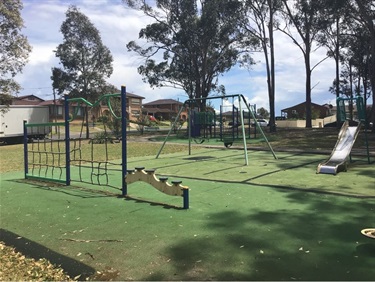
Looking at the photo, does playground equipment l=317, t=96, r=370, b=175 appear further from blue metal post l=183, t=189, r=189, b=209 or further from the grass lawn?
blue metal post l=183, t=189, r=189, b=209

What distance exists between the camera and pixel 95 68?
97.1 ft

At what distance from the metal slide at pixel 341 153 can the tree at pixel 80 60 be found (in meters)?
22.7

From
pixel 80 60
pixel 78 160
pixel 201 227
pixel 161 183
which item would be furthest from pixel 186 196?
pixel 80 60

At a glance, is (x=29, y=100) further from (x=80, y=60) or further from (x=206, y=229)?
(x=206, y=229)

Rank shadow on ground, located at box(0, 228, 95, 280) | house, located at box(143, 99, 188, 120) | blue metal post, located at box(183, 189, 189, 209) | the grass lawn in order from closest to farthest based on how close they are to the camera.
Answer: the grass lawn, shadow on ground, located at box(0, 228, 95, 280), blue metal post, located at box(183, 189, 189, 209), house, located at box(143, 99, 188, 120)

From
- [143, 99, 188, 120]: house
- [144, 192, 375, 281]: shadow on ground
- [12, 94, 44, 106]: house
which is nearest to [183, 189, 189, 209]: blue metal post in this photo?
[144, 192, 375, 281]: shadow on ground

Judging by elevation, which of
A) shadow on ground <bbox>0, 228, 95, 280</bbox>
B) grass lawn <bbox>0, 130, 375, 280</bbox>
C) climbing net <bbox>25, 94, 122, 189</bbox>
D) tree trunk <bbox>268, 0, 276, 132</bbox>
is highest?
tree trunk <bbox>268, 0, 276, 132</bbox>

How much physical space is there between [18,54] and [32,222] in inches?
745

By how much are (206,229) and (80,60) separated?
27.3 metres

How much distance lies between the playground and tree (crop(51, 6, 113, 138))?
22.2 meters

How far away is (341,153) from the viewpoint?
975 centimetres

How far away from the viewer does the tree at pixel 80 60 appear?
95.2 feet

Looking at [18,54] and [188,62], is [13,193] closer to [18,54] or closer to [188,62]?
[18,54]

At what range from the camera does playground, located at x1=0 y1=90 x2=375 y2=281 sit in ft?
10.9
